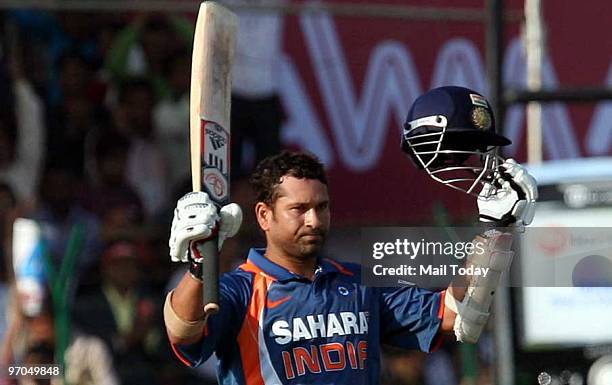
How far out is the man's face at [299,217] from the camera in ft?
15.3

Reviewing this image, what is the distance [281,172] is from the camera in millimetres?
4773

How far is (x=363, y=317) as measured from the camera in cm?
471

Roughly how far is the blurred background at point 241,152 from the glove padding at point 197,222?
9.81ft

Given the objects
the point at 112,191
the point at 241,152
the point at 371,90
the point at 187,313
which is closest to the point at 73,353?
the point at 112,191

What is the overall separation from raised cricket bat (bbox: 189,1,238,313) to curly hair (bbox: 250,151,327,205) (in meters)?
0.14

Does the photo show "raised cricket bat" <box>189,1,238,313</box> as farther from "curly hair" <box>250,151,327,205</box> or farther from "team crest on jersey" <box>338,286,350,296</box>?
"team crest on jersey" <box>338,286,350,296</box>

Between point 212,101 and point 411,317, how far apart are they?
914mm

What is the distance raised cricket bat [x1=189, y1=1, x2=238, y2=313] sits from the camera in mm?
4602

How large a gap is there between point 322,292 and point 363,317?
0.48 ft

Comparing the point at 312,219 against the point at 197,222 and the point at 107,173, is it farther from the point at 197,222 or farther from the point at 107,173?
the point at 107,173

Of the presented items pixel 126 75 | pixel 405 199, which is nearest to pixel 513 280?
pixel 405 199

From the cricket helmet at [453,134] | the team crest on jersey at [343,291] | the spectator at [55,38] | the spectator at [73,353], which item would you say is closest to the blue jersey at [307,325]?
the team crest on jersey at [343,291]

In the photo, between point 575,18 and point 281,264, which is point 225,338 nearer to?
point 281,264

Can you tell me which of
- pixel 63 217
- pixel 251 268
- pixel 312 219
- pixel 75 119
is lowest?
pixel 251 268
